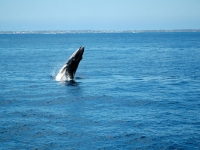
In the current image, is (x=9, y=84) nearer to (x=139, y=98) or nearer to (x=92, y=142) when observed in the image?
(x=139, y=98)

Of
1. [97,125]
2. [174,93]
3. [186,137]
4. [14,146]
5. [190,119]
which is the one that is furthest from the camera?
[174,93]

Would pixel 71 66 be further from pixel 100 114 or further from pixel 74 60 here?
pixel 100 114

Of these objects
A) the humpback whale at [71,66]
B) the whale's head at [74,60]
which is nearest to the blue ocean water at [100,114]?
the humpback whale at [71,66]

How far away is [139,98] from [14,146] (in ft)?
41.9

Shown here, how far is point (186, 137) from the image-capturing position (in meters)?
18.3

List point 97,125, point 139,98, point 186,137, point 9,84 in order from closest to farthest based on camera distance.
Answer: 1. point 186,137
2. point 97,125
3. point 139,98
4. point 9,84

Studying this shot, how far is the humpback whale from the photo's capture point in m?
33.4

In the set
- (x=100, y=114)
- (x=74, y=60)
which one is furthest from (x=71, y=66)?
(x=100, y=114)

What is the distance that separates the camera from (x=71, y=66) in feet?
111

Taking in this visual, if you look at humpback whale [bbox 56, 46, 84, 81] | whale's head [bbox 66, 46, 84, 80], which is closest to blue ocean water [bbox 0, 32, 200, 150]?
humpback whale [bbox 56, 46, 84, 81]

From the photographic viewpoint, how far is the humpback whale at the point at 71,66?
110ft

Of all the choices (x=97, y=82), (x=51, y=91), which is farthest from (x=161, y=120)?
(x=97, y=82)

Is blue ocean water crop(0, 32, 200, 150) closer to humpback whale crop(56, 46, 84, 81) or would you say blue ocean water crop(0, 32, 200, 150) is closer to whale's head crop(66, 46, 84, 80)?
humpback whale crop(56, 46, 84, 81)

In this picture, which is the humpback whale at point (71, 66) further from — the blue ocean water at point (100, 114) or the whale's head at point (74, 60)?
the blue ocean water at point (100, 114)
